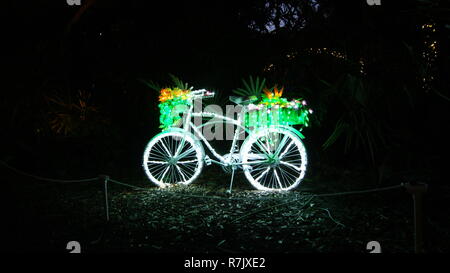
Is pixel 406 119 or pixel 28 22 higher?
pixel 28 22

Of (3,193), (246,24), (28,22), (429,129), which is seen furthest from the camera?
(246,24)

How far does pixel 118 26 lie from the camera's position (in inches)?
248

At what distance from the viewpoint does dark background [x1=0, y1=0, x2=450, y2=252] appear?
3.61 meters

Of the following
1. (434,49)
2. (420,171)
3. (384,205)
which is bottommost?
(384,205)

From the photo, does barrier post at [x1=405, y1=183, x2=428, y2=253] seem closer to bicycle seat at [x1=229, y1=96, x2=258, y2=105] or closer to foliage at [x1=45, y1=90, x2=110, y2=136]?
bicycle seat at [x1=229, y1=96, x2=258, y2=105]

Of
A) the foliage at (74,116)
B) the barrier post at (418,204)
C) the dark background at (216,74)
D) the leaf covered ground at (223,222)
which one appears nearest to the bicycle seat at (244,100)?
the dark background at (216,74)

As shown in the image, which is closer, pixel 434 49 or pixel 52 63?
pixel 434 49

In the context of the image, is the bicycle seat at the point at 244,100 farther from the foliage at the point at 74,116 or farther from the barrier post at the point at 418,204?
the foliage at the point at 74,116

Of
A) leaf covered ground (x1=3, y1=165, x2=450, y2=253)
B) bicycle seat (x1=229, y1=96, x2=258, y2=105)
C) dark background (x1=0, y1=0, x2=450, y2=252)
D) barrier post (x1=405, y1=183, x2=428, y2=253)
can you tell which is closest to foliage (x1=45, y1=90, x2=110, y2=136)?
dark background (x1=0, y1=0, x2=450, y2=252)

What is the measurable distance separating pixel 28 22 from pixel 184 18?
111 inches

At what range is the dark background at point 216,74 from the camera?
11.8 ft

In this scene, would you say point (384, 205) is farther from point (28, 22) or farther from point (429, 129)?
point (28, 22)

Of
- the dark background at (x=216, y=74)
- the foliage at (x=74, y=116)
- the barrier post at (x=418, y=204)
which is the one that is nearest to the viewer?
the barrier post at (x=418, y=204)
